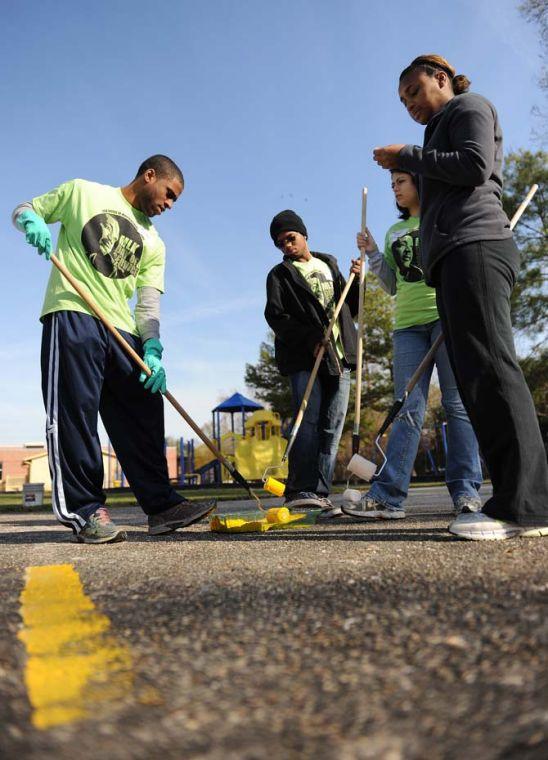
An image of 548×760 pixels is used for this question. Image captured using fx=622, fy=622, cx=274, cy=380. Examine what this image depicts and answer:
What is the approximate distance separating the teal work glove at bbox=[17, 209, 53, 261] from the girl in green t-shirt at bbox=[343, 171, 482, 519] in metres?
1.94

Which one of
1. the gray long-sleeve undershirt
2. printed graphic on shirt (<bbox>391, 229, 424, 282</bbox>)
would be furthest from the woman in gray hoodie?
the gray long-sleeve undershirt

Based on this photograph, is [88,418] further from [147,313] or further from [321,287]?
[321,287]

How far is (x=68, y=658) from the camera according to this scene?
960 millimetres

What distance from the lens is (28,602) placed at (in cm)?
140

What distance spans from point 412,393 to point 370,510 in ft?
2.26

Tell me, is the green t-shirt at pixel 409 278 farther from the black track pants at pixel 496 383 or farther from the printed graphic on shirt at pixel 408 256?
the black track pants at pixel 496 383

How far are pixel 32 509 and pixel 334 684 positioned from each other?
7009mm

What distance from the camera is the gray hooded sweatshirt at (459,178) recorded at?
226cm

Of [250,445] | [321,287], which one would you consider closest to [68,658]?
[321,287]

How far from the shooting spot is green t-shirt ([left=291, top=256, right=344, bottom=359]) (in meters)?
4.18

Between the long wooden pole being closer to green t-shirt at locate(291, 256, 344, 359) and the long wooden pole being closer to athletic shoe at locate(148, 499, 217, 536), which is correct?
green t-shirt at locate(291, 256, 344, 359)

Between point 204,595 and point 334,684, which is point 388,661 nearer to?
point 334,684

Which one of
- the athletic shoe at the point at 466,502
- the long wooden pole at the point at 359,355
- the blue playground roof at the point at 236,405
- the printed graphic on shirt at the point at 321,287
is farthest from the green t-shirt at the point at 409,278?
the blue playground roof at the point at 236,405

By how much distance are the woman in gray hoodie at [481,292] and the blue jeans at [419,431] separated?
1.00 m
